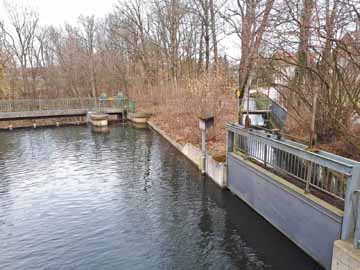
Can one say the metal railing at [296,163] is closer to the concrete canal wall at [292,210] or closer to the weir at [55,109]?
the concrete canal wall at [292,210]

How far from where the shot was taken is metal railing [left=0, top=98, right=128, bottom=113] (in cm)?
2233

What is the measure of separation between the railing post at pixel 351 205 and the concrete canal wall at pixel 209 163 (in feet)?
16.0

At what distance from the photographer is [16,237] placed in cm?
631

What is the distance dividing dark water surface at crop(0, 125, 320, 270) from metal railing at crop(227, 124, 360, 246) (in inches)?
48.1

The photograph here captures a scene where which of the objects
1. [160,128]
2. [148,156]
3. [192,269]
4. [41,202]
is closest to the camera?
[192,269]

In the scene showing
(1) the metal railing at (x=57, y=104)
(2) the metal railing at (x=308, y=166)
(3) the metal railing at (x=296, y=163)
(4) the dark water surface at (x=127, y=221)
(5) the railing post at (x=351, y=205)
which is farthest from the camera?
(1) the metal railing at (x=57, y=104)

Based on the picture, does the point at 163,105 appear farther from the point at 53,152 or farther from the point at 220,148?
the point at 220,148

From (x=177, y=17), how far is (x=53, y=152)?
14.4 meters

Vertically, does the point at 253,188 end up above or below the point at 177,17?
below

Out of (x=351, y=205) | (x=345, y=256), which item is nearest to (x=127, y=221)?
(x=345, y=256)

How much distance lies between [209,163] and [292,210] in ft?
15.2

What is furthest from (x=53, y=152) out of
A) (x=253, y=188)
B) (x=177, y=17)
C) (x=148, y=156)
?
(x=177, y=17)

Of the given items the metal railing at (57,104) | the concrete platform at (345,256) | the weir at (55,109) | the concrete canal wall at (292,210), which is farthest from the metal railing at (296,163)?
the metal railing at (57,104)

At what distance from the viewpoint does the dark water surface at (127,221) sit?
545 cm
